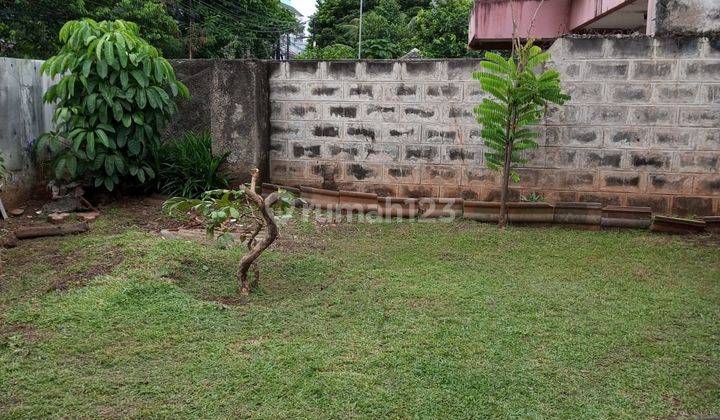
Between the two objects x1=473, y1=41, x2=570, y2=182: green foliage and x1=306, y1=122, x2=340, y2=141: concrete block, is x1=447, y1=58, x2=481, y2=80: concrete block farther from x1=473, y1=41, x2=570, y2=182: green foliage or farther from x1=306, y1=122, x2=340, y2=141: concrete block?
x1=306, y1=122, x2=340, y2=141: concrete block

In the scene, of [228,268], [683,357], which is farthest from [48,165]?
[683,357]

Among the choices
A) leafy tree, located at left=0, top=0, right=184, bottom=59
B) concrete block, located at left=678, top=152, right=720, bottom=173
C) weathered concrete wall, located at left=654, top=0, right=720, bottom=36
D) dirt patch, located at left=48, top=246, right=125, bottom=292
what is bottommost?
dirt patch, located at left=48, top=246, right=125, bottom=292

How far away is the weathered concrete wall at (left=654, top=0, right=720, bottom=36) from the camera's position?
569 centimetres

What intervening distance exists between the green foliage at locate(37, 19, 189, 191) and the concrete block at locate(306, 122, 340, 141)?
1471 mm

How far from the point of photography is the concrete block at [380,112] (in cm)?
657

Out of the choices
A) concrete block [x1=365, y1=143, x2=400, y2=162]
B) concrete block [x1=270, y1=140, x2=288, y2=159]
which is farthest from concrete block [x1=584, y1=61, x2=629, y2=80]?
concrete block [x1=270, y1=140, x2=288, y2=159]

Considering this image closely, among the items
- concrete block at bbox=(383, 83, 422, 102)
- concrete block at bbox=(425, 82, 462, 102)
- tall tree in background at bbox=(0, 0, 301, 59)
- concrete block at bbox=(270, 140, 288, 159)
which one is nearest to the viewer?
concrete block at bbox=(425, 82, 462, 102)

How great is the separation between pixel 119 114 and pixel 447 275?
3.56 metres

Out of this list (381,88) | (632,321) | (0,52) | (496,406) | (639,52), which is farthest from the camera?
(0,52)

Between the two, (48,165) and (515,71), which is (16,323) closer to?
(48,165)

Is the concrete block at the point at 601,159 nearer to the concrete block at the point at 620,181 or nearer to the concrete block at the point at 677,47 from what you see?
the concrete block at the point at 620,181

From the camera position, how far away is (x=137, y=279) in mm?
3996

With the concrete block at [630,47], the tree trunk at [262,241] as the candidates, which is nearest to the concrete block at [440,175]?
the concrete block at [630,47]

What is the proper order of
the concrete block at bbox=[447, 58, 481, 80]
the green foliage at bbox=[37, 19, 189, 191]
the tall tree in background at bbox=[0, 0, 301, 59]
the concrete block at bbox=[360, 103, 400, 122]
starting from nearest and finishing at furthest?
the green foliage at bbox=[37, 19, 189, 191]
the concrete block at bbox=[447, 58, 481, 80]
the concrete block at bbox=[360, 103, 400, 122]
the tall tree in background at bbox=[0, 0, 301, 59]
